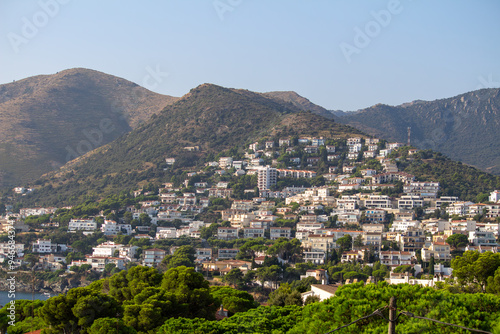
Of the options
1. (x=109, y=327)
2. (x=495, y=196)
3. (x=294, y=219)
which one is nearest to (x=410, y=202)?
(x=495, y=196)

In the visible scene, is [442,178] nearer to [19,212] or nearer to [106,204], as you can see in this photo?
[106,204]

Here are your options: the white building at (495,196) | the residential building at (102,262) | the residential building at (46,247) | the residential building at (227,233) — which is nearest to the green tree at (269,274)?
the residential building at (102,262)

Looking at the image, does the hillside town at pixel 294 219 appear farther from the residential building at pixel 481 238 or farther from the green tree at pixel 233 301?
the green tree at pixel 233 301

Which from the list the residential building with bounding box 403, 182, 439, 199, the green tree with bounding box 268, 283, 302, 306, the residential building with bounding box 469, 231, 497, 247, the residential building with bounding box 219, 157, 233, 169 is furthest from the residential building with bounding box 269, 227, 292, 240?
the residential building with bounding box 219, 157, 233, 169

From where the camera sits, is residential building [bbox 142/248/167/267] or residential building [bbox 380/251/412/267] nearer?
residential building [bbox 380/251/412/267]

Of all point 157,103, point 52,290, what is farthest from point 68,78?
point 52,290

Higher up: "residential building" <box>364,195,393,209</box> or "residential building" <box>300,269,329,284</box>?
"residential building" <box>364,195,393,209</box>

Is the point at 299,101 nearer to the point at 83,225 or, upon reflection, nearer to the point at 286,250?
the point at 83,225

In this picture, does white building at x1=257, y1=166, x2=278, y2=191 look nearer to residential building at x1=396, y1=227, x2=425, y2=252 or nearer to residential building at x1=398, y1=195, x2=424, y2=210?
residential building at x1=398, y1=195, x2=424, y2=210
